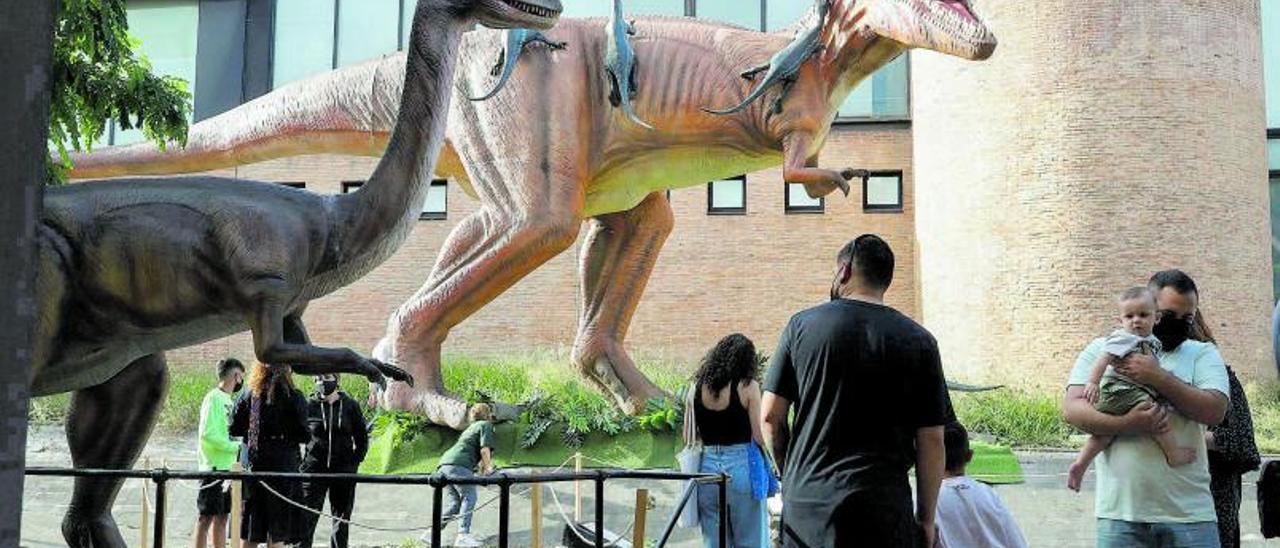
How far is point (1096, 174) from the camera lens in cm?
2022

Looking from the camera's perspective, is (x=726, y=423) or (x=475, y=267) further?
(x=475, y=267)

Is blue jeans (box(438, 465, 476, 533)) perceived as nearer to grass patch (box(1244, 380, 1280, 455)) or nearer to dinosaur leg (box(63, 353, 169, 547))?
dinosaur leg (box(63, 353, 169, 547))

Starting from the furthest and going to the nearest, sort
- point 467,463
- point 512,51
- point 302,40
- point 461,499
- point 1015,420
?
point 302,40, point 1015,420, point 512,51, point 461,499, point 467,463

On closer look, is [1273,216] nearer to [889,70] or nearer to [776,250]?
[889,70]

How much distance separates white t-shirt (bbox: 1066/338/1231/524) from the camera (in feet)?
14.1

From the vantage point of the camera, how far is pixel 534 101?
396 inches

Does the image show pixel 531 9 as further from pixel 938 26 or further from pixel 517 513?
pixel 517 513

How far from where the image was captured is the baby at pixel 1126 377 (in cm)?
425

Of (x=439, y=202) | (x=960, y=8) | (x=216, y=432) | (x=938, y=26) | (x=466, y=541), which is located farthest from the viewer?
(x=439, y=202)

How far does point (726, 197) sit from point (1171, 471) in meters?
21.0

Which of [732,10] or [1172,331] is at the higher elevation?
[732,10]

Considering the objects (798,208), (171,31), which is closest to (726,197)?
(798,208)

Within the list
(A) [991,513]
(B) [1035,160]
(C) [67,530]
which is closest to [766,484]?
(A) [991,513]

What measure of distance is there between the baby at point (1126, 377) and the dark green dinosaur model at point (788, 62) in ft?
18.3
